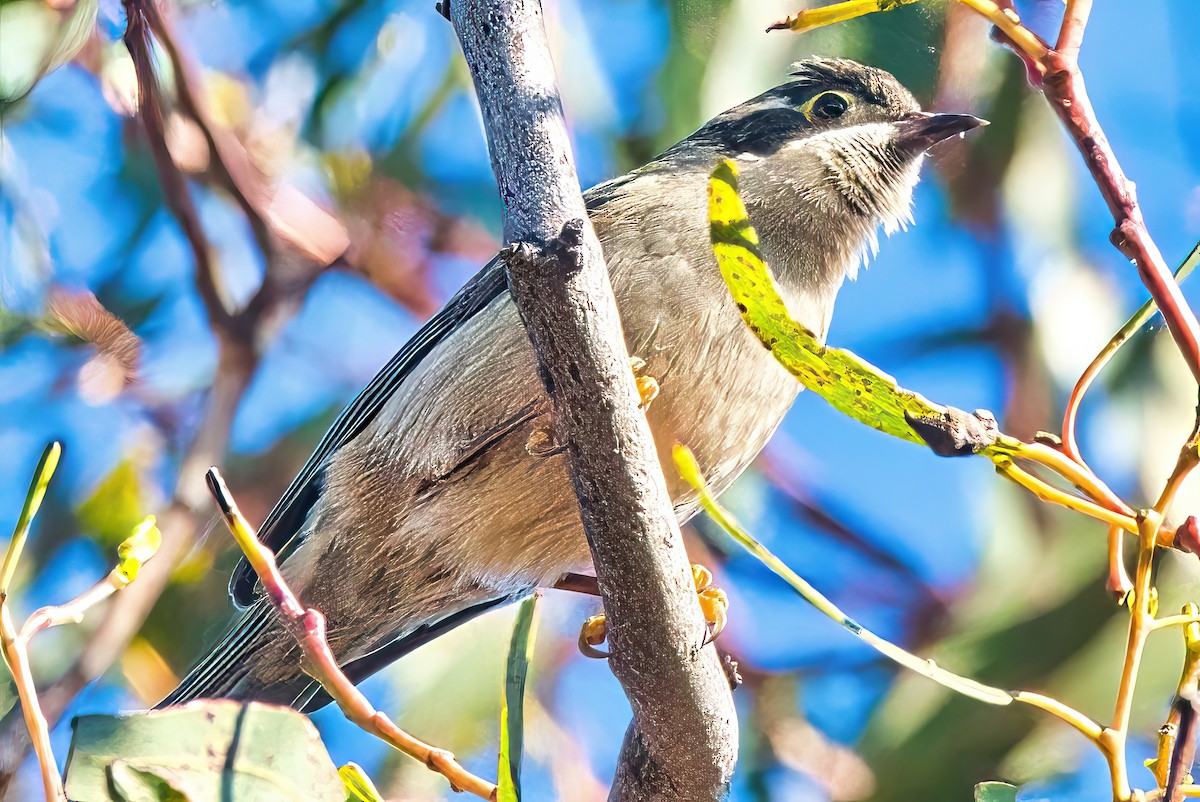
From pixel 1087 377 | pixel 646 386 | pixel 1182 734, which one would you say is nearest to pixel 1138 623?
pixel 1182 734

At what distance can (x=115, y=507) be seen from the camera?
1378mm

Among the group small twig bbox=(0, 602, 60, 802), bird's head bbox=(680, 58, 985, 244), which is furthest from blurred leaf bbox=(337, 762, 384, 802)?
bird's head bbox=(680, 58, 985, 244)

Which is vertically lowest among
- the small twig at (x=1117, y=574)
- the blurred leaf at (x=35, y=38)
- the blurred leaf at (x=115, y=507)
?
the small twig at (x=1117, y=574)

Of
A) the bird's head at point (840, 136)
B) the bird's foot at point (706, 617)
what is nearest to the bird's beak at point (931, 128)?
the bird's head at point (840, 136)

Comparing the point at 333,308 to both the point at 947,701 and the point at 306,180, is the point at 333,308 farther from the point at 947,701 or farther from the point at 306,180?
the point at 947,701

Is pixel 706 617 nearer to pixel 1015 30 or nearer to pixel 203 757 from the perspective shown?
pixel 203 757

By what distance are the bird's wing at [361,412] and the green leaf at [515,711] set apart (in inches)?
21.5

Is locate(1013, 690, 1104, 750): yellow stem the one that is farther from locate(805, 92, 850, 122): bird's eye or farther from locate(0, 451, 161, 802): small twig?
locate(805, 92, 850, 122): bird's eye

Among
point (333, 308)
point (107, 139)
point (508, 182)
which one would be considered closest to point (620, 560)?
point (508, 182)

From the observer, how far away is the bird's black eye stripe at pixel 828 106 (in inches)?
56.2

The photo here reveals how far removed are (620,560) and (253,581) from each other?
0.65m

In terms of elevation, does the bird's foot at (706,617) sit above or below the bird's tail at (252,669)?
above

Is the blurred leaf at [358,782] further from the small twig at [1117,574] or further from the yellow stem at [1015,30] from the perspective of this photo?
the yellow stem at [1015,30]

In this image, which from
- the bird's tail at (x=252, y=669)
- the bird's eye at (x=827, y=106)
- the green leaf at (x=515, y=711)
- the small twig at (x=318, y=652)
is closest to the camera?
the small twig at (x=318, y=652)
